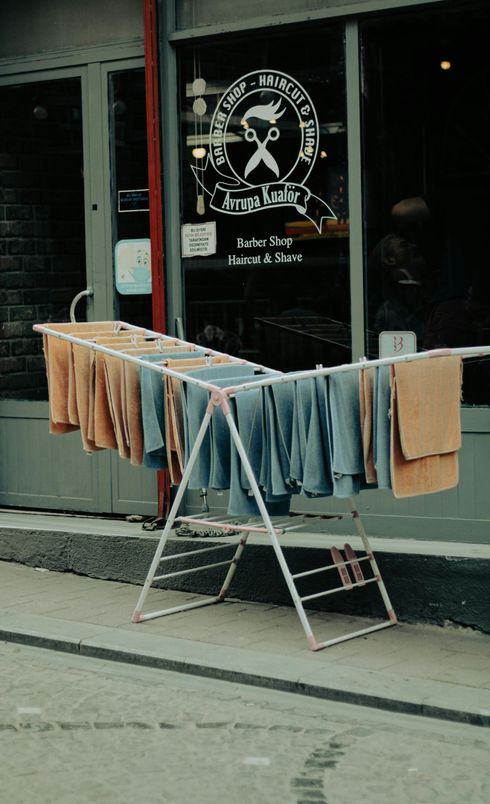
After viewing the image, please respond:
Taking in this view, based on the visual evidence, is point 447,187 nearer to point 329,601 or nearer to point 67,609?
point 329,601

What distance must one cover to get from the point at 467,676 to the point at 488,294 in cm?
256

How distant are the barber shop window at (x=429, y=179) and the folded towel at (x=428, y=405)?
1632 mm

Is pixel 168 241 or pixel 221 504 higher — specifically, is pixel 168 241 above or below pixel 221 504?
above

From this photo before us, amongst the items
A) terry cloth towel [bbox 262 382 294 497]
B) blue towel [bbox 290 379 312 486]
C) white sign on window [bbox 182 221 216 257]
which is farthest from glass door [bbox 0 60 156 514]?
blue towel [bbox 290 379 312 486]

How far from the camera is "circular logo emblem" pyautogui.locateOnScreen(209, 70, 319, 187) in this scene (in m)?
8.55

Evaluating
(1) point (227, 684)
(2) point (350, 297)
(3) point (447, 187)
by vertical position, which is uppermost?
(3) point (447, 187)

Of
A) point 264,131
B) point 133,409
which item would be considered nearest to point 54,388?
point 133,409

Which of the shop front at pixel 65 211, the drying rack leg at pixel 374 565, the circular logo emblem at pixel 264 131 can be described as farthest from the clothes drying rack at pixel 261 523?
the shop front at pixel 65 211

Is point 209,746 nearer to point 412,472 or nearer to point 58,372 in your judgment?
point 412,472

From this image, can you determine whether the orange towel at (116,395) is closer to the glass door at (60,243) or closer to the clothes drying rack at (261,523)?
the clothes drying rack at (261,523)

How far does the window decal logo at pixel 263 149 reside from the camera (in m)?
8.55

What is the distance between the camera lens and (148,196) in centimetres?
922

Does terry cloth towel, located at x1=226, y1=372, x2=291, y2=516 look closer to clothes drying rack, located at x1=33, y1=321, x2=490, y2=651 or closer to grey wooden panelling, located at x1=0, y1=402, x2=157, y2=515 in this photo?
clothes drying rack, located at x1=33, y1=321, x2=490, y2=651

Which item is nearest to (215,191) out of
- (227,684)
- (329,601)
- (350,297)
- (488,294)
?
(350,297)
